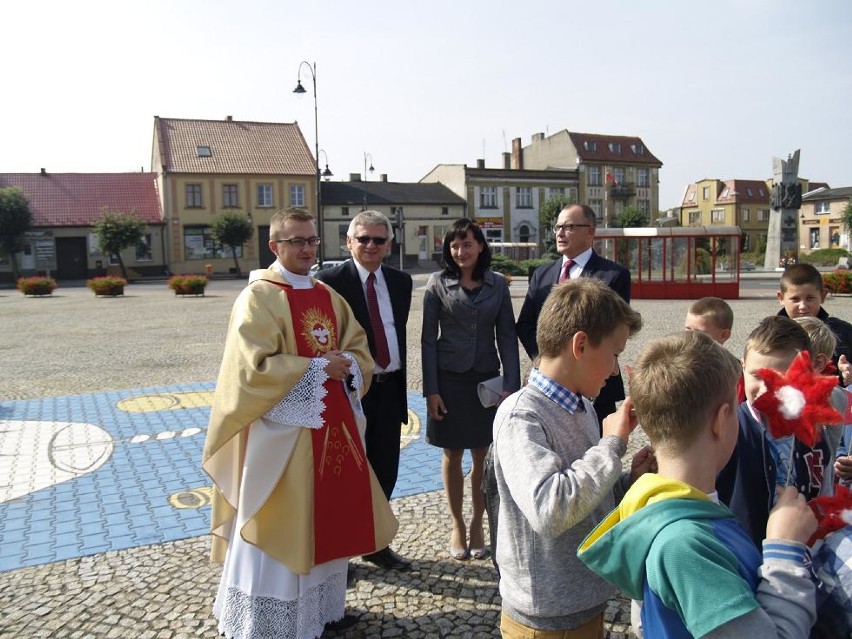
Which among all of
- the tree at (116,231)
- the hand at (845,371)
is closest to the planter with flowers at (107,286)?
the tree at (116,231)

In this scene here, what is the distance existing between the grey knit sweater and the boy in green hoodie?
0.77ft

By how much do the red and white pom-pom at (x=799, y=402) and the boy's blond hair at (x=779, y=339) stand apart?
2.65 ft

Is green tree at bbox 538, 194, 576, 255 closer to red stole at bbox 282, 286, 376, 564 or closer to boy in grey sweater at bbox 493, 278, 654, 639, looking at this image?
red stole at bbox 282, 286, 376, 564

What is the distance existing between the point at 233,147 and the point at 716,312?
153 ft

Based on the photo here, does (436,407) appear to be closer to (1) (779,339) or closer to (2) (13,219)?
(1) (779,339)

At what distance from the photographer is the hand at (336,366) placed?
3.21 metres

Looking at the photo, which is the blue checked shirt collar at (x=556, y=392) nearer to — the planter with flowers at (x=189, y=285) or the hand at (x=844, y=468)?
the hand at (x=844, y=468)

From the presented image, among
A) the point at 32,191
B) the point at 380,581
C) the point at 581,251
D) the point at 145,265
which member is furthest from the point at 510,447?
the point at 32,191

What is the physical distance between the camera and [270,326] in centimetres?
312

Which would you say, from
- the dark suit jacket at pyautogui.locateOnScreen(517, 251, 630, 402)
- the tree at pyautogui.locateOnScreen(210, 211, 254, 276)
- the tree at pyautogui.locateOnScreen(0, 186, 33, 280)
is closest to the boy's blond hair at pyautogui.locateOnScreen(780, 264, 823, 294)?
the dark suit jacket at pyautogui.locateOnScreen(517, 251, 630, 402)

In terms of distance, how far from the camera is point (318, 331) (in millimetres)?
3359

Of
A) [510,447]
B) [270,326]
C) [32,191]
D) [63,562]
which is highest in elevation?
[32,191]

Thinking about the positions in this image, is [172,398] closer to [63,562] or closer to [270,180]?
[63,562]

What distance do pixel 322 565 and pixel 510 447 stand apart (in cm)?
165
